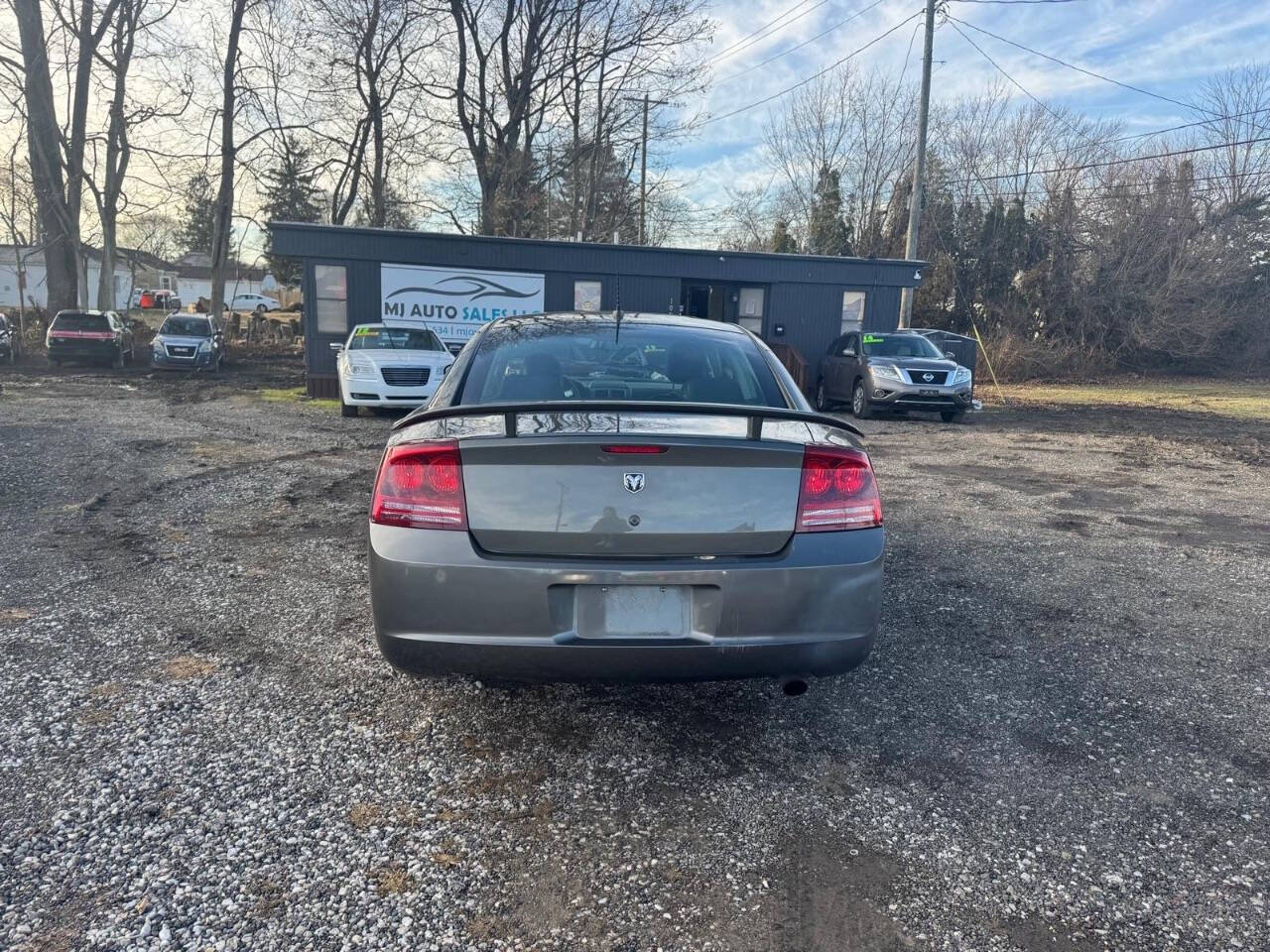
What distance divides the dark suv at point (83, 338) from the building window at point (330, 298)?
915cm

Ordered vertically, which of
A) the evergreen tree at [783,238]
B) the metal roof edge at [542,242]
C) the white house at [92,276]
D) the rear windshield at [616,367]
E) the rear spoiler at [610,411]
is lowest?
the rear spoiler at [610,411]

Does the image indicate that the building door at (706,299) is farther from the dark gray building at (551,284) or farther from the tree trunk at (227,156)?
the tree trunk at (227,156)

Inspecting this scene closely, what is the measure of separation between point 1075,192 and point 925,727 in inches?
1296

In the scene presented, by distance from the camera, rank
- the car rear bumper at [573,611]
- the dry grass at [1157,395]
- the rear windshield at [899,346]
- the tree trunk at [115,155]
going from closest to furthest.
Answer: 1. the car rear bumper at [573,611]
2. the rear windshield at [899,346]
3. the dry grass at [1157,395]
4. the tree trunk at [115,155]

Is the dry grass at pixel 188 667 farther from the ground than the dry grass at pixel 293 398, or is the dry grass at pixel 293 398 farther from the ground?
the dry grass at pixel 293 398

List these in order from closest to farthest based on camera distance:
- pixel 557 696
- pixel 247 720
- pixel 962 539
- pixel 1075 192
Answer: pixel 247 720 < pixel 557 696 < pixel 962 539 < pixel 1075 192

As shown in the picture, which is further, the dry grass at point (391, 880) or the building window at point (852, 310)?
the building window at point (852, 310)

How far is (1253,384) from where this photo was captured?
26125 mm

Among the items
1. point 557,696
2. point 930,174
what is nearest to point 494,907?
point 557,696

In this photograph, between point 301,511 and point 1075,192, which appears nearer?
point 301,511

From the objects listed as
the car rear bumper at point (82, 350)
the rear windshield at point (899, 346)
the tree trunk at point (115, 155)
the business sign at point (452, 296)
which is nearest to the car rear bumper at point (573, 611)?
the rear windshield at point (899, 346)

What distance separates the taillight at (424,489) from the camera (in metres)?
2.70

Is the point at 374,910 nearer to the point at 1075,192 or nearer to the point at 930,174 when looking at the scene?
the point at 1075,192

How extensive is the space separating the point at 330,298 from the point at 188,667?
15.0m
